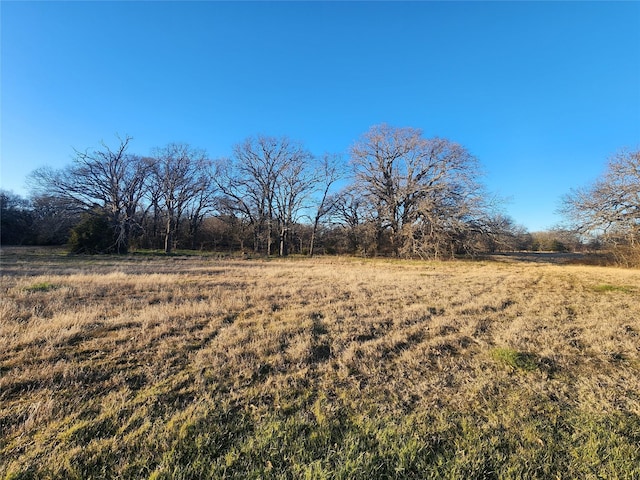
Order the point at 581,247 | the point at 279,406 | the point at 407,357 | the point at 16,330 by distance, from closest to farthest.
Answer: the point at 279,406
the point at 407,357
the point at 16,330
the point at 581,247

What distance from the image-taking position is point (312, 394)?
10.4 ft

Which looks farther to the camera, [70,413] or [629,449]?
[70,413]

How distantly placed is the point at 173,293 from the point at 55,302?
2.61m

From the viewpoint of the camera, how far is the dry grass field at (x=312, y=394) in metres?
2.17

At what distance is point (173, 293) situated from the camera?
324 inches

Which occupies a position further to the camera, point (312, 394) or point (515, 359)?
point (515, 359)

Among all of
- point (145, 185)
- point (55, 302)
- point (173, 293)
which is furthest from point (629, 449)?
point (145, 185)

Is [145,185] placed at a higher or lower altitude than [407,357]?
higher

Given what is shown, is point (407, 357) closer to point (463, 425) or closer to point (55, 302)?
point (463, 425)

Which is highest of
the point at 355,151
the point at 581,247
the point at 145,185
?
the point at 355,151

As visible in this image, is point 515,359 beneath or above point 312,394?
above

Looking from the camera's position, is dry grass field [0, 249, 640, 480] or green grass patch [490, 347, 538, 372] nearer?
dry grass field [0, 249, 640, 480]

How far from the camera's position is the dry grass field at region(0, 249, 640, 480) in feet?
7.11

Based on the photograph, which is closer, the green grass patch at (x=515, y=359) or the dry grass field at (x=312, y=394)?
the dry grass field at (x=312, y=394)
